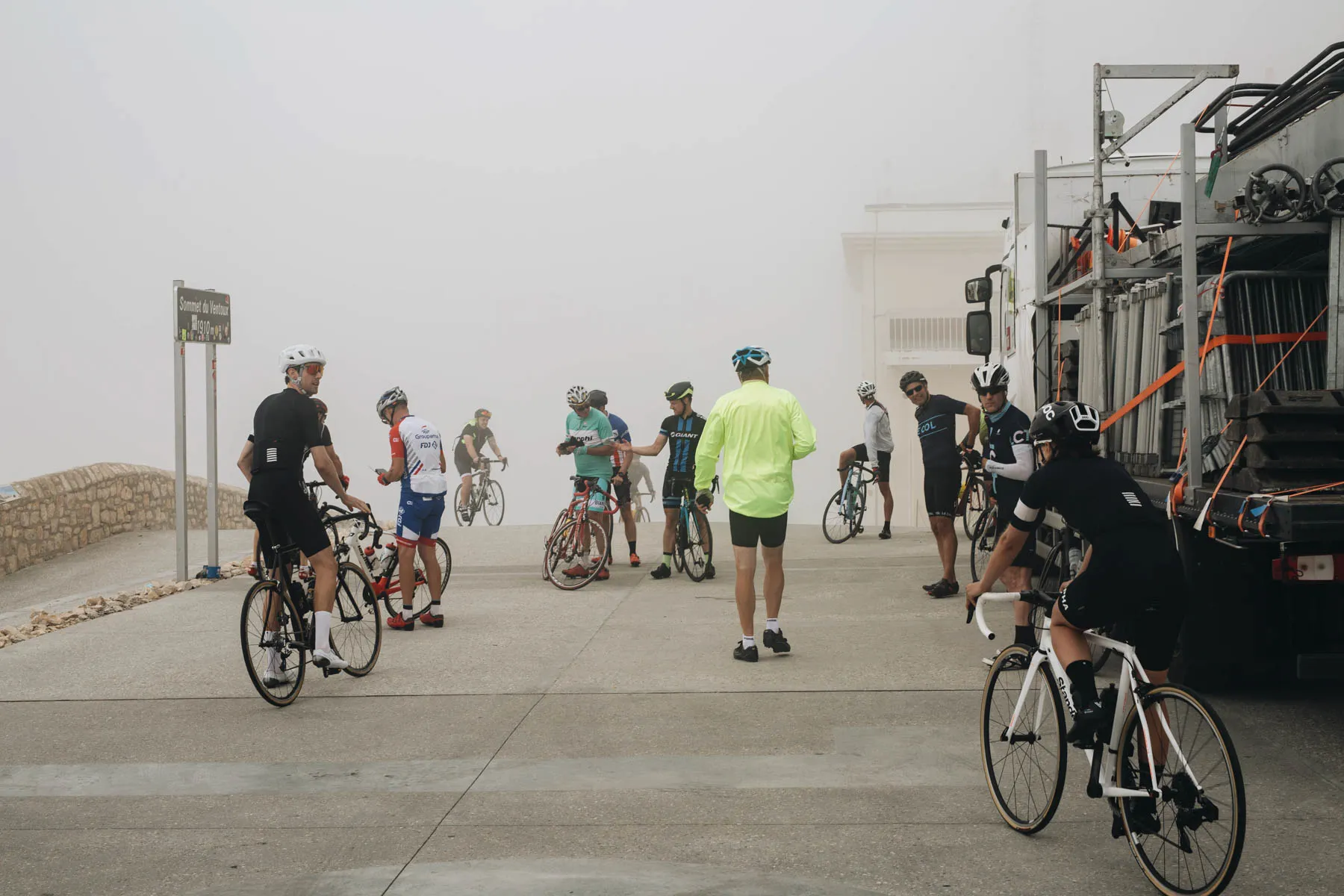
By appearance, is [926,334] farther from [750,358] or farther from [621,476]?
[750,358]

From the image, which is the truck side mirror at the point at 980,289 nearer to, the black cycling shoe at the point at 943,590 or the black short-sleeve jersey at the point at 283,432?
the black cycling shoe at the point at 943,590

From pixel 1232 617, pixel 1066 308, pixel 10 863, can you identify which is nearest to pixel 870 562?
pixel 1066 308

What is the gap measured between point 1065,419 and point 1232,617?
2.50 metres

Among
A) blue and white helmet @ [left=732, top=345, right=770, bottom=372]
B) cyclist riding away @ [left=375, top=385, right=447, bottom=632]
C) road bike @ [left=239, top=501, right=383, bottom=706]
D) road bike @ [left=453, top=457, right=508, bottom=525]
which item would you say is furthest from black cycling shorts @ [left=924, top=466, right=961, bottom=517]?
road bike @ [left=453, top=457, right=508, bottom=525]

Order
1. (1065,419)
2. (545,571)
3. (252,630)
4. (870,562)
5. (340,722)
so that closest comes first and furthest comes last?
(1065,419), (340,722), (252,630), (545,571), (870,562)

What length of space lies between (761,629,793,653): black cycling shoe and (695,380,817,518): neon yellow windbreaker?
0.76 meters

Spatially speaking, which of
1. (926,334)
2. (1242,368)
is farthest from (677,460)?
(926,334)

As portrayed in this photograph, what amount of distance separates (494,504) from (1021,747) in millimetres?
17438

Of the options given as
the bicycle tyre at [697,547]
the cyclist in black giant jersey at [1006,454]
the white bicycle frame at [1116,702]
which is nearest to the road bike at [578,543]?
the bicycle tyre at [697,547]

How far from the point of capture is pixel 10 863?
4.59 m

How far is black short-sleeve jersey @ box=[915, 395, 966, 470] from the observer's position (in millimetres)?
10164

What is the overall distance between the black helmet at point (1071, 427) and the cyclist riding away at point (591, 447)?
7.45 m

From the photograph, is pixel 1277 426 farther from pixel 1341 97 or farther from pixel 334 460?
pixel 334 460

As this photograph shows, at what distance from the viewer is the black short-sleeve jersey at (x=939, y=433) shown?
1016cm
